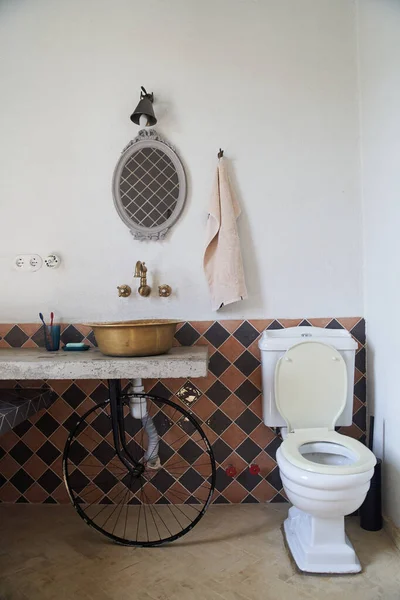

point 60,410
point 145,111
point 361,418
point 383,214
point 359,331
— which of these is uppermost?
point 145,111

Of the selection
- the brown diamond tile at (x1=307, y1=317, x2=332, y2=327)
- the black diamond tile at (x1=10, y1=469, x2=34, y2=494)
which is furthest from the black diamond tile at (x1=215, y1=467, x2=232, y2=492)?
the black diamond tile at (x1=10, y1=469, x2=34, y2=494)

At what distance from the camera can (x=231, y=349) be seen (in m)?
2.34

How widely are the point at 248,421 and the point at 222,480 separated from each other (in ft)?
1.15

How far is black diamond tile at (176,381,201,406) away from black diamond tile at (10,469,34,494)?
0.96m

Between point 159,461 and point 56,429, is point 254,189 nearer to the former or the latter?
point 159,461

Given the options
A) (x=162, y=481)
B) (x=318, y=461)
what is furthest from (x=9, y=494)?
(x=318, y=461)

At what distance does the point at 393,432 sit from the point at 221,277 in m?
1.12

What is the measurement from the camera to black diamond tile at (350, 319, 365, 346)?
91.7 inches

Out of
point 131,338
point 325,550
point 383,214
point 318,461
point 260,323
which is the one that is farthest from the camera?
point 260,323

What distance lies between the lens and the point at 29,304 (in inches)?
95.4

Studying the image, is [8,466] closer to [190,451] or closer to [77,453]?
[77,453]

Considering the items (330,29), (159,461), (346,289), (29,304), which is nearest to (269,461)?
(159,461)

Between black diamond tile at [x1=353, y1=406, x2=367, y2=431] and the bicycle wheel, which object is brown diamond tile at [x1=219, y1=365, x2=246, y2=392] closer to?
the bicycle wheel

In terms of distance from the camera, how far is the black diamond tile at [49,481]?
2.39 meters
